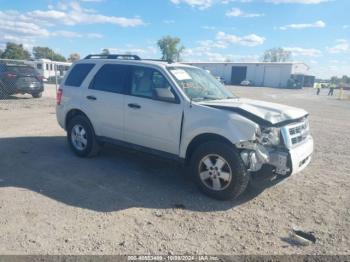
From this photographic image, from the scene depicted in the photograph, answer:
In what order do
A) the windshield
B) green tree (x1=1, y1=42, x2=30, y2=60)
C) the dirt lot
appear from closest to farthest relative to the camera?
the dirt lot → the windshield → green tree (x1=1, y1=42, x2=30, y2=60)

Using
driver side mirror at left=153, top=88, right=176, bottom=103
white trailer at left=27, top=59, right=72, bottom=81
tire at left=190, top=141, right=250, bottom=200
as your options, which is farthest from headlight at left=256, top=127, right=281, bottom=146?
white trailer at left=27, top=59, right=72, bottom=81

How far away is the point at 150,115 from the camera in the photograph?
5.25 meters

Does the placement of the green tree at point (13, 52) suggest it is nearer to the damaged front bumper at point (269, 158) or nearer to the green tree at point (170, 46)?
the green tree at point (170, 46)

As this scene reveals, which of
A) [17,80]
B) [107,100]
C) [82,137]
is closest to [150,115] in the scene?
[107,100]

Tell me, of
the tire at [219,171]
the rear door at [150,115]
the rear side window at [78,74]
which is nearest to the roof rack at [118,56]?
the rear side window at [78,74]

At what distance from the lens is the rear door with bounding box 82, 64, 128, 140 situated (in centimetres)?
576

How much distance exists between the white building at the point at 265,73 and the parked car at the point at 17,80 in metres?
49.9

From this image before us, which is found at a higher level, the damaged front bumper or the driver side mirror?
the driver side mirror

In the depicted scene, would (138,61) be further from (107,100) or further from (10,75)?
(10,75)

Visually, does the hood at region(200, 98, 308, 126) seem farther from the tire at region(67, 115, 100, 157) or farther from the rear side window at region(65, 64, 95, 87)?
the rear side window at region(65, 64, 95, 87)

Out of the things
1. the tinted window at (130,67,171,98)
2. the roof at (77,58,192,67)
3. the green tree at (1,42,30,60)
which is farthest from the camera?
the green tree at (1,42,30,60)

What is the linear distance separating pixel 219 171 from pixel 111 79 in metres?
2.77

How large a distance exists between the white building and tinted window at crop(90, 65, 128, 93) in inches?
2283

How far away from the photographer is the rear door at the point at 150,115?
16.5 ft
